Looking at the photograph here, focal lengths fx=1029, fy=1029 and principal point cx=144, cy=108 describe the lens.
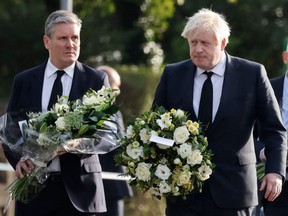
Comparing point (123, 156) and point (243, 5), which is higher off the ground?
point (243, 5)

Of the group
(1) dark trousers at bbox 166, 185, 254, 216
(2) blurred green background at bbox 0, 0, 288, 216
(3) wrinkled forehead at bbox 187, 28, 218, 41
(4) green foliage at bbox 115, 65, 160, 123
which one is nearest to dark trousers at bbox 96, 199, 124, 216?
(1) dark trousers at bbox 166, 185, 254, 216

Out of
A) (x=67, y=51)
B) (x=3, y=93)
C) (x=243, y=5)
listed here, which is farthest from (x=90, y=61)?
(x=67, y=51)

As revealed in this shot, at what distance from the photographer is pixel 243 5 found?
2528 cm

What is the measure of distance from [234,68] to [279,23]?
17.2m

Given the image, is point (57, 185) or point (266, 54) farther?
point (266, 54)

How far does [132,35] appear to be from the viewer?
24703mm

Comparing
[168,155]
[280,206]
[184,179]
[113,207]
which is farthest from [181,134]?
[113,207]

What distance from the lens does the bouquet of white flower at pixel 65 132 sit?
25.0ft

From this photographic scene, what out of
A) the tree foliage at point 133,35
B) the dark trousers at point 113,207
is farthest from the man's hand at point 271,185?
the tree foliage at point 133,35

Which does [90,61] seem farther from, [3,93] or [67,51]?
[67,51]

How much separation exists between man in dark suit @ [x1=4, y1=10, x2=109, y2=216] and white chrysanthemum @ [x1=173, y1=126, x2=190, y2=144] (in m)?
0.88

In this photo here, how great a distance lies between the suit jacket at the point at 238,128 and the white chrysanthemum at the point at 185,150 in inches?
14.6

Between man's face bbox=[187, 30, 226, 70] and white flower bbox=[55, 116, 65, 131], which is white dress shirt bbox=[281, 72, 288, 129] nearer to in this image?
man's face bbox=[187, 30, 226, 70]

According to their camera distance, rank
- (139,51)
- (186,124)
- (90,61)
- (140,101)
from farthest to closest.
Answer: (139,51) → (90,61) → (140,101) → (186,124)
